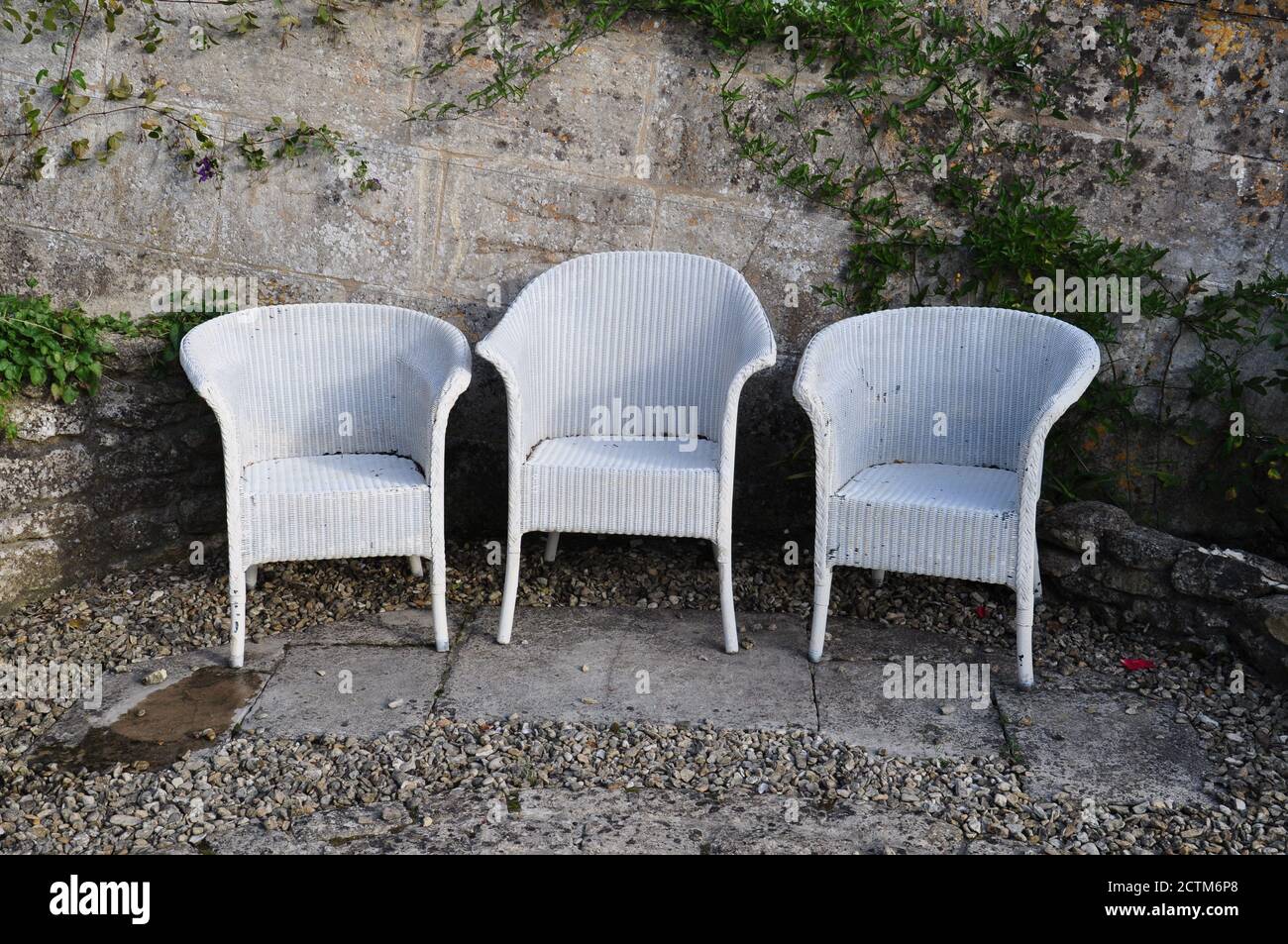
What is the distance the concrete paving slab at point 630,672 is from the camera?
3.07 meters

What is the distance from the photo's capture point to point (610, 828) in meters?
2.54

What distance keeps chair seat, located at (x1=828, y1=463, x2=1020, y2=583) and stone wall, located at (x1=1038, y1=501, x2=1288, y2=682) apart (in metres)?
0.48

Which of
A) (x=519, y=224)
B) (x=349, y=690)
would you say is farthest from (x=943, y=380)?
(x=349, y=690)

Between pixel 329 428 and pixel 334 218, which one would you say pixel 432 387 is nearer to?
pixel 329 428

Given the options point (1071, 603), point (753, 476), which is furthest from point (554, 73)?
point (1071, 603)

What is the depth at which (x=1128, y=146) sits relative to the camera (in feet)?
12.5

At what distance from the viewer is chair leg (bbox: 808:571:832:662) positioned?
10.9 feet

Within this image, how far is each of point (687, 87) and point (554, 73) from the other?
426 millimetres

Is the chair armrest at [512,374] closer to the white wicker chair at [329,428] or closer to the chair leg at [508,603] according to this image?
the white wicker chair at [329,428]

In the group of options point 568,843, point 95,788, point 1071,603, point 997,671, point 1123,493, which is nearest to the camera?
point 568,843

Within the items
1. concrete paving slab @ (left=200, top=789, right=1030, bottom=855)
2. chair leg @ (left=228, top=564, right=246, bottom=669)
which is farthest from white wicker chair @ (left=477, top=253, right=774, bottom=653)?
concrete paving slab @ (left=200, top=789, right=1030, bottom=855)

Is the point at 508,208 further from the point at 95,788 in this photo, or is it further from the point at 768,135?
the point at 95,788

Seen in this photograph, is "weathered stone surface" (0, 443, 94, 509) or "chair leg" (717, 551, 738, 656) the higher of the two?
"weathered stone surface" (0, 443, 94, 509)

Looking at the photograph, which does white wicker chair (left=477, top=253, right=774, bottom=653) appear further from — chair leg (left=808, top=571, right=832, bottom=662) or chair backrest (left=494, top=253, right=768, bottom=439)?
chair leg (left=808, top=571, right=832, bottom=662)
